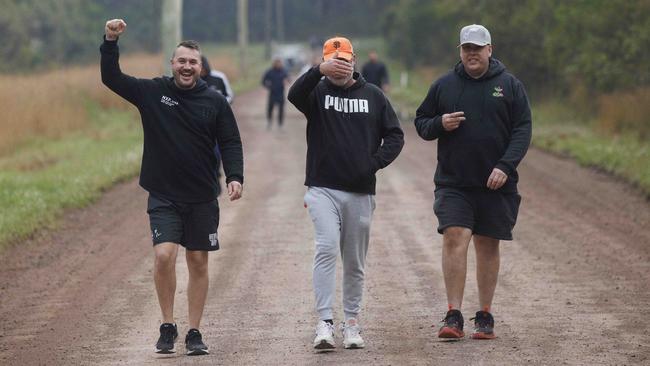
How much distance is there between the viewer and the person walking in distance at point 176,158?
815 centimetres

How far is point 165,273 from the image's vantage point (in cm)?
820

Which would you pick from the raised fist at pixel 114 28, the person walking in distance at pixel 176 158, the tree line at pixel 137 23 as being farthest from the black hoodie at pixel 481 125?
the tree line at pixel 137 23

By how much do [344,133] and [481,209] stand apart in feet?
3.62

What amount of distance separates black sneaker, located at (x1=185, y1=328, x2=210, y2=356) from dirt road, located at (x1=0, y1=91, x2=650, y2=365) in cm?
7

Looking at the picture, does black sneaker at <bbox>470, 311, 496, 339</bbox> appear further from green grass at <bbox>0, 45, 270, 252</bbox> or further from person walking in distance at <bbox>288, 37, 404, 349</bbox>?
green grass at <bbox>0, 45, 270, 252</bbox>

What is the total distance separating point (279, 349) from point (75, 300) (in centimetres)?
285

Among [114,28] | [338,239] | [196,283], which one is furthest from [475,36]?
→ [196,283]

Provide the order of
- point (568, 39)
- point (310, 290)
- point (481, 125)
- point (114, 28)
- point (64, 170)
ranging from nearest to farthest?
point (114, 28), point (481, 125), point (310, 290), point (64, 170), point (568, 39)

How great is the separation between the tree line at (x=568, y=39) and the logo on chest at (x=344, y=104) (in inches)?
775

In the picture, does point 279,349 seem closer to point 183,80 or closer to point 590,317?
point 183,80

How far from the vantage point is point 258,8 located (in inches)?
5059

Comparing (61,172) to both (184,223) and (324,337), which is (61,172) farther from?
(324,337)

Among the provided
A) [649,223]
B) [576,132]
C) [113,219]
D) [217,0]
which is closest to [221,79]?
[113,219]

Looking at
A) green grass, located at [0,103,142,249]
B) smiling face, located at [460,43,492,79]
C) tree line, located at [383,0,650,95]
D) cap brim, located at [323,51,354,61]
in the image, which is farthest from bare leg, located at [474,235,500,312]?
tree line, located at [383,0,650,95]
